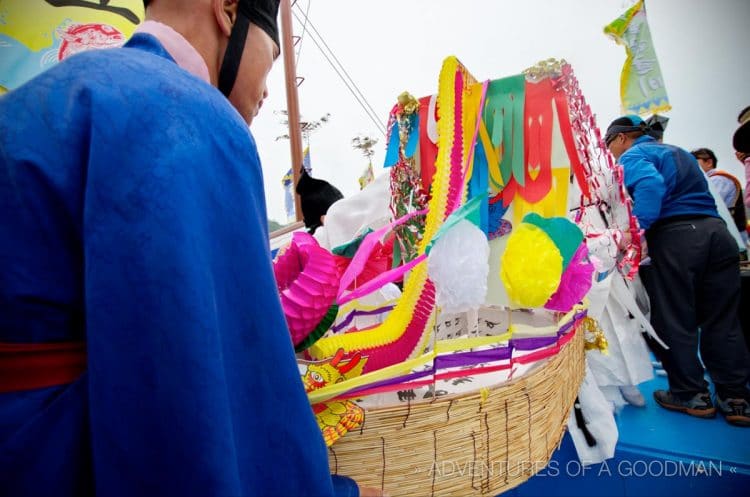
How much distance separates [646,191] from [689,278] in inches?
21.2

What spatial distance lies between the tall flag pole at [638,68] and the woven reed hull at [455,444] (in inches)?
102

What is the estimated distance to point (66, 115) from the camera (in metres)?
0.34

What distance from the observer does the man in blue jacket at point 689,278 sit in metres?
1.85

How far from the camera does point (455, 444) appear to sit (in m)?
0.72

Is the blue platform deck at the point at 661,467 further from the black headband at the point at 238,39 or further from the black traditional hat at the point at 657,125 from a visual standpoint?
the black headband at the point at 238,39

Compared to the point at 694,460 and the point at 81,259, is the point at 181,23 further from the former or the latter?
the point at 694,460

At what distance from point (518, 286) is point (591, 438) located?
1026 mm

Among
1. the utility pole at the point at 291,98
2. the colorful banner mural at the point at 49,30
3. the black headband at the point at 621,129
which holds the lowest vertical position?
the black headband at the point at 621,129

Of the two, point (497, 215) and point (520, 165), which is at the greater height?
point (520, 165)

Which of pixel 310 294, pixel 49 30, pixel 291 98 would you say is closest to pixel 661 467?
pixel 310 294

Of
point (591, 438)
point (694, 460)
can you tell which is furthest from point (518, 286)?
point (694, 460)

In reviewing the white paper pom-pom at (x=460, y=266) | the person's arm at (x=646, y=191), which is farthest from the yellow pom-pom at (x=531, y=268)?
the person's arm at (x=646, y=191)

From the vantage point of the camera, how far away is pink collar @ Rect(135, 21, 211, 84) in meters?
0.47

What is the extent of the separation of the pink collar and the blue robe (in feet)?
0.29
